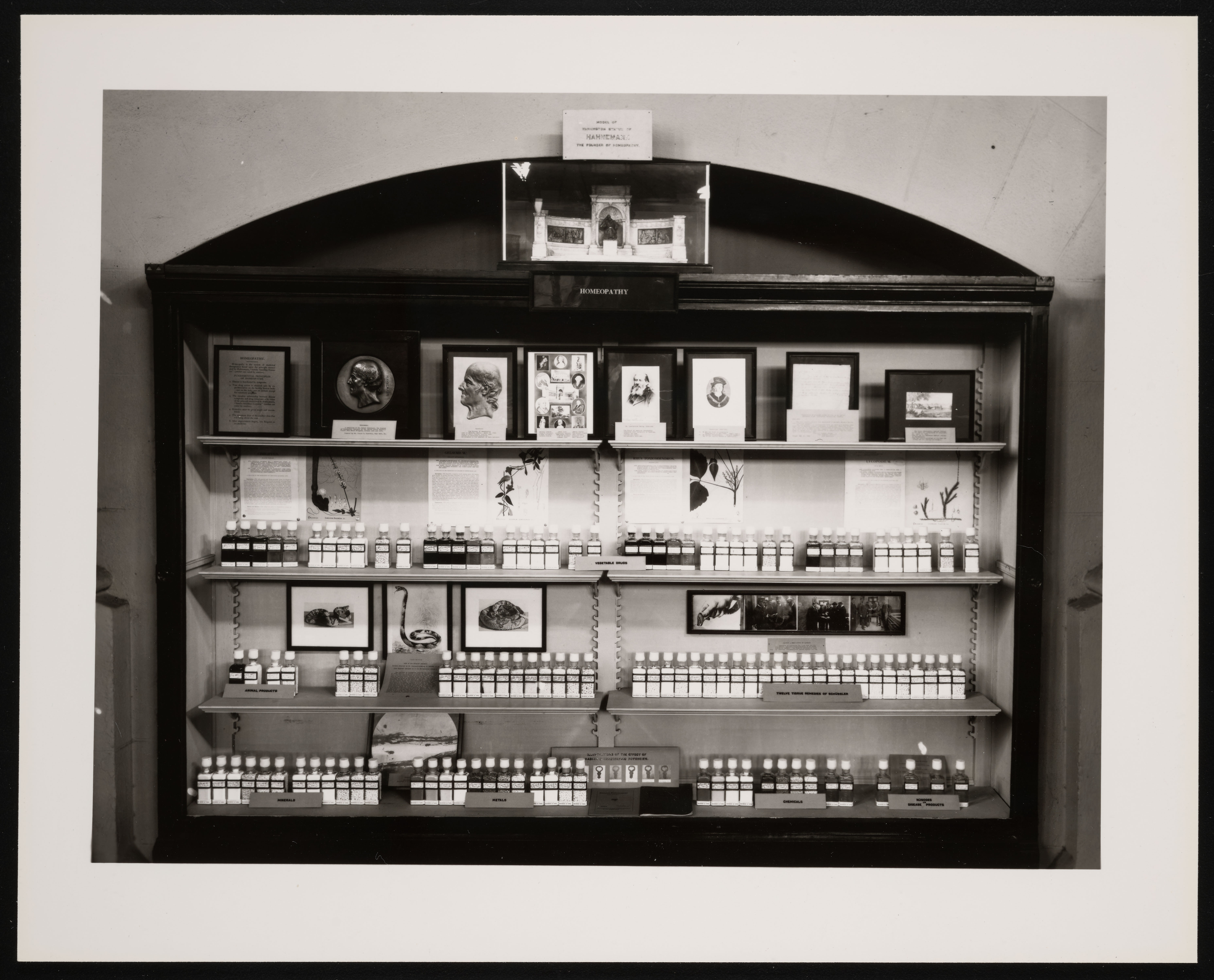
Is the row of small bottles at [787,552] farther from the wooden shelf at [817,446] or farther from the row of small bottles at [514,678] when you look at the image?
the row of small bottles at [514,678]

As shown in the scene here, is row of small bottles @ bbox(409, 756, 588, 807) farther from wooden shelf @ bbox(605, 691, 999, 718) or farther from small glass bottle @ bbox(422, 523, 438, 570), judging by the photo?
small glass bottle @ bbox(422, 523, 438, 570)

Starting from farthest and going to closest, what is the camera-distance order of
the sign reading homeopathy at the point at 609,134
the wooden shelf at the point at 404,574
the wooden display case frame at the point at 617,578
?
the wooden shelf at the point at 404,574, the wooden display case frame at the point at 617,578, the sign reading homeopathy at the point at 609,134

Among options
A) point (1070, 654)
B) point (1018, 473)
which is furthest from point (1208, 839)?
point (1018, 473)

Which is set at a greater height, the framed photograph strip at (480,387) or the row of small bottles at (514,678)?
the framed photograph strip at (480,387)

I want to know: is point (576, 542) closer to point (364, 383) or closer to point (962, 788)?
point (364, 383)

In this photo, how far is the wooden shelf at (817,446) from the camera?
2.55m

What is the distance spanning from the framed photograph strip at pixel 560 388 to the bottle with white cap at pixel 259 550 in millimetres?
1124

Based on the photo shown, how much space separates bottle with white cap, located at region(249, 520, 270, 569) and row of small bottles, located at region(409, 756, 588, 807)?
1.04 metres

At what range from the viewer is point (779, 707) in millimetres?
2639

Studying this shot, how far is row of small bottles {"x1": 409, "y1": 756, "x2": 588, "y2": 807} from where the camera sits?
2670 mm

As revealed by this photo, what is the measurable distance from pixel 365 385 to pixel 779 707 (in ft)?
6.62

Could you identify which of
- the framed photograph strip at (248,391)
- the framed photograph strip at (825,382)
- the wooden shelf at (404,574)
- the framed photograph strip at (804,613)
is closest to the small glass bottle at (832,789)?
the framed photograph strip at (804,613)

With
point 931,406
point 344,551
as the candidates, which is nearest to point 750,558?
point 931,406
